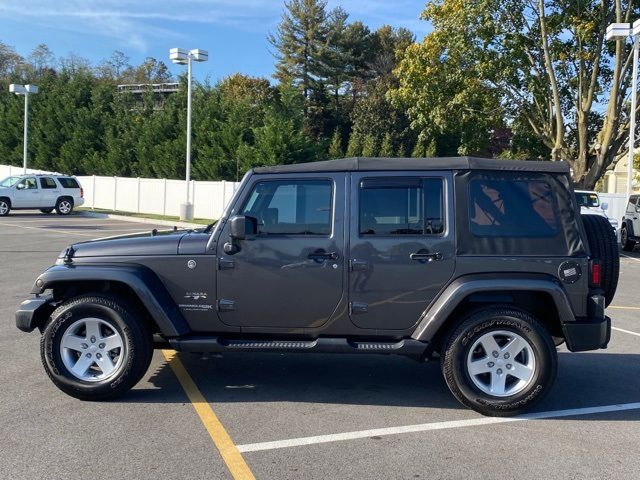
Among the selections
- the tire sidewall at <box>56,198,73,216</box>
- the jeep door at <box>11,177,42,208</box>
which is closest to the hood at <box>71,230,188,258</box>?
the jeep door at <box>11,177,42,208</box>

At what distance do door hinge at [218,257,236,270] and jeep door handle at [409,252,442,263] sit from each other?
1397mm

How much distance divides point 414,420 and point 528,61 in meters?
27.1

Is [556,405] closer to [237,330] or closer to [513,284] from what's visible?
[513,284]

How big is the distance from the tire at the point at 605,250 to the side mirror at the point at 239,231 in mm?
2676

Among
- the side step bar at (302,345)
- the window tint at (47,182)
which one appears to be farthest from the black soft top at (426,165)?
the window tint at (47,182)

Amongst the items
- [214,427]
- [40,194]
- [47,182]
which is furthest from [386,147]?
[214,427]

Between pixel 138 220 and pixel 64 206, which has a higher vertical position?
pixel 64 206

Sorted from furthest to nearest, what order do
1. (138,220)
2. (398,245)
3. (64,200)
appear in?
(64,200) → (138,220) → (398,245)

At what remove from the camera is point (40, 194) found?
29.2 meters

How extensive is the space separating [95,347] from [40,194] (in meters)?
25.9

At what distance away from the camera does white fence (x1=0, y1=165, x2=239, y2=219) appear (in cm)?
3173

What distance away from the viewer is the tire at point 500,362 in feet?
17.3

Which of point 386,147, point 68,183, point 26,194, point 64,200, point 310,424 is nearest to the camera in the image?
point 310,424

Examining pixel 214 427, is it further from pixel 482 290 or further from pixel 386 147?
pixel 386 147
